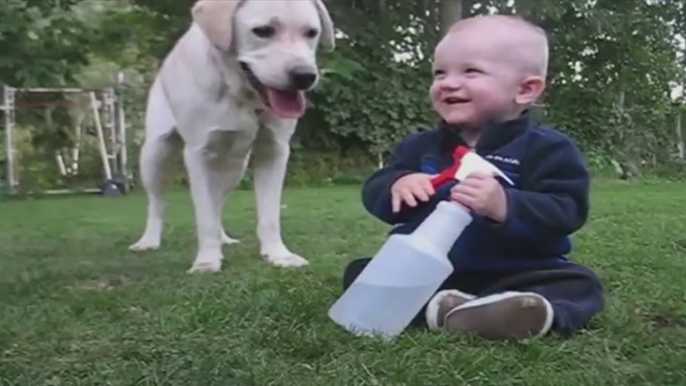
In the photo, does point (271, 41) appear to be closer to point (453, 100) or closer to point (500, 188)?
point (453, 100)

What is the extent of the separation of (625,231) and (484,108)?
2030mm

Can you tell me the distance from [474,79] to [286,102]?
1.06 metres

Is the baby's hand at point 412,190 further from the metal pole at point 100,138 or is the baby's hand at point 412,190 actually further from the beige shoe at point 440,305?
the metal pole at point 100,138

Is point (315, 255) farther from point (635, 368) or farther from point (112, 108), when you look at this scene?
point (112, 108)

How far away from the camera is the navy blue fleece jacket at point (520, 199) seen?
174 centimetres

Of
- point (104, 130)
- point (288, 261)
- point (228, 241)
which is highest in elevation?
point (288, 261)

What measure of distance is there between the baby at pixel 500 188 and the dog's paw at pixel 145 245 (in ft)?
6.04

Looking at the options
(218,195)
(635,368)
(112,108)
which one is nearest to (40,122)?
(112,108)

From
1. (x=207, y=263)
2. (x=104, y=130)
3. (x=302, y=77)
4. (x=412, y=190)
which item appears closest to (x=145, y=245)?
(x=207, y=263)

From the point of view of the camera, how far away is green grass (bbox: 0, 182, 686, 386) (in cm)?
142

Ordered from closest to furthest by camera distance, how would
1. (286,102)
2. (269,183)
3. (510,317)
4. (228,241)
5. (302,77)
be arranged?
(510,317) < (302,77) < (286,102) < (269,183) < (228,241)

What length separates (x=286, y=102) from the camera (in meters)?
2.84

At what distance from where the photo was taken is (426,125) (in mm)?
12484

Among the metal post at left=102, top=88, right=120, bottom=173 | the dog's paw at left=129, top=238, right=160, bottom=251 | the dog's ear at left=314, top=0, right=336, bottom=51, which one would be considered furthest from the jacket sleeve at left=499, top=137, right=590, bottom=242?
the metal post at left=102, top=88, right=120, bottom=173
